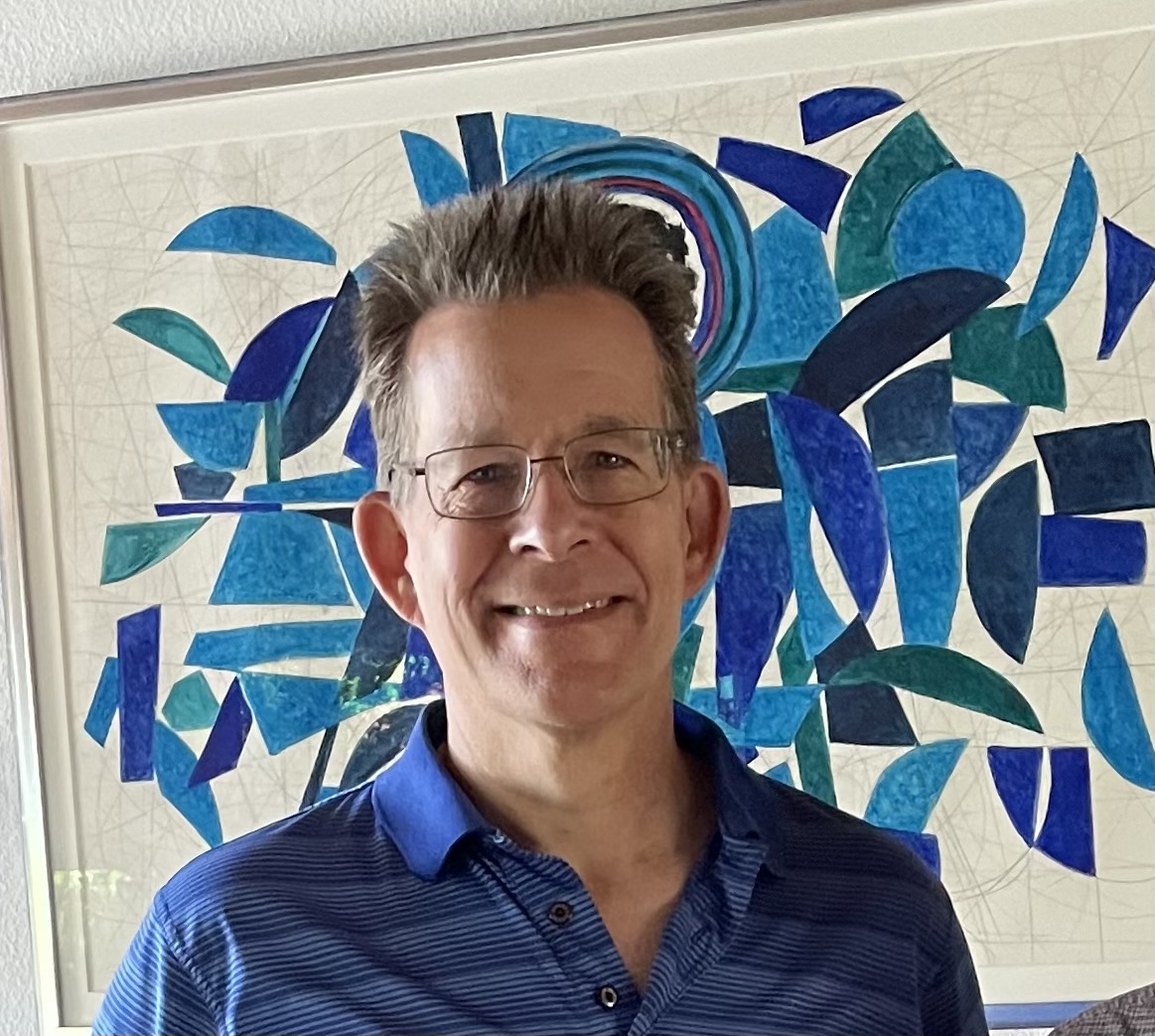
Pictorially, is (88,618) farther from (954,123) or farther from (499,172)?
(954,123)

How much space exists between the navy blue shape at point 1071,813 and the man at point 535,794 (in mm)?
289

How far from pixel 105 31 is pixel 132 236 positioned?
227 mm

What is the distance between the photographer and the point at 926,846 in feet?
4.29

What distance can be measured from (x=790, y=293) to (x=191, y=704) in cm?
75

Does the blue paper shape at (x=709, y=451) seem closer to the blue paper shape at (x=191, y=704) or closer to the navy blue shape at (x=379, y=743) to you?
the navy blue shape at (x=379, y=743)

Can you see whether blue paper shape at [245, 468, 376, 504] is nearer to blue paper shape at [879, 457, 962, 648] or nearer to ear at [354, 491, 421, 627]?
ear at [354, 491, 421, 627]

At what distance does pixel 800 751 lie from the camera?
52.2 inches

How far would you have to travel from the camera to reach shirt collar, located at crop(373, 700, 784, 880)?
0.96 metres

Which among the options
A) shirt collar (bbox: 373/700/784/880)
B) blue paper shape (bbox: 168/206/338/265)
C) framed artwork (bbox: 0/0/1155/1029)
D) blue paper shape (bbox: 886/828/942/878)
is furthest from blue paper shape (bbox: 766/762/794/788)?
blue paper shape (bbox: 168/206/338/265)

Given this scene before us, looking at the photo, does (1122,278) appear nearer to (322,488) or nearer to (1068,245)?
(1068,245)

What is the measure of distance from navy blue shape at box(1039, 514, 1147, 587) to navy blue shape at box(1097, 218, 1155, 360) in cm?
16

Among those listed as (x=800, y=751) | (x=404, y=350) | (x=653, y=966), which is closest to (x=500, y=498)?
(x=404, y=350)

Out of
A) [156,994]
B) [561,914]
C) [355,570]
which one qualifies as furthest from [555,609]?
[355,570]

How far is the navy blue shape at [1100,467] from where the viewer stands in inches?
49.6
